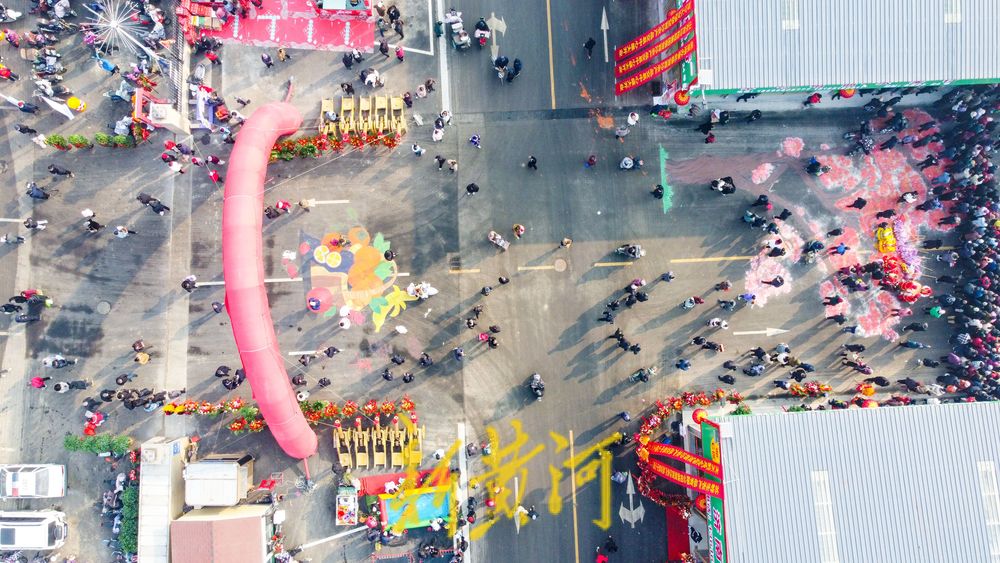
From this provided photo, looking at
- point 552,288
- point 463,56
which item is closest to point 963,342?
point 552,288

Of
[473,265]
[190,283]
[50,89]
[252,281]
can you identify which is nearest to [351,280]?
[252,281]

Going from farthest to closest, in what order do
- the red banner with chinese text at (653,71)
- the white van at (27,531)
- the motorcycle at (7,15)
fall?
the motorcycle at (7,15) < the white van at (27,531) < the red banner with chinese text at (653,71)

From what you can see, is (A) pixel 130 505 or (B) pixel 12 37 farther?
(B) pixel 12 37

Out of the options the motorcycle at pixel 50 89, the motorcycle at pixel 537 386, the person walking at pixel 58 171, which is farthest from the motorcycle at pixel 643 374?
the motorcycle at pixel 50 89

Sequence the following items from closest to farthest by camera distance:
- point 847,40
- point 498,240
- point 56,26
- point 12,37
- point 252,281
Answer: point 252,281 → point 847,40 → point 498,240 → point 12,37 → point 56,26

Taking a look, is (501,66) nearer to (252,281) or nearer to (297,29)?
(297,29)

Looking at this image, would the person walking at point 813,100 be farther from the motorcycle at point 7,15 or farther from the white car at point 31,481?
the white car at point 31,481
